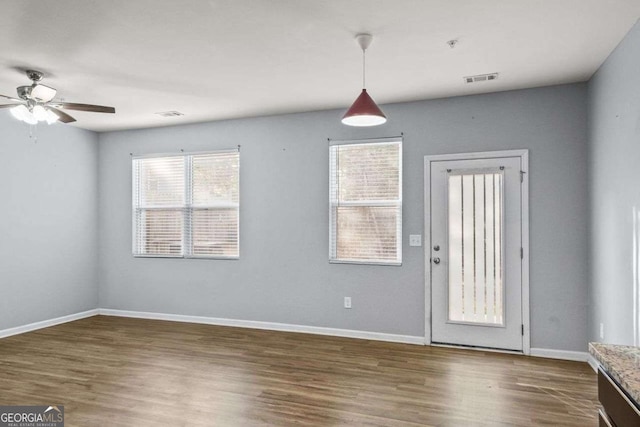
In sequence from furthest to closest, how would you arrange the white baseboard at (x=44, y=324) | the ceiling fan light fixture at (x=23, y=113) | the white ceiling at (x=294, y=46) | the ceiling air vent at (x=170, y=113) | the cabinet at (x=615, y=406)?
the ceiling air vent at (x=170, y=113)
the white baseboard at (x=44, y=324)
the ceiling fan light fixture at (x=23, y=113)
the white ceiling at (x=294, y=46)
the cabinet at (x=615, y=406)

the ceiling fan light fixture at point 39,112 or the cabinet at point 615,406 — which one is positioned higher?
the ceiling fan light fixture at point 39,112

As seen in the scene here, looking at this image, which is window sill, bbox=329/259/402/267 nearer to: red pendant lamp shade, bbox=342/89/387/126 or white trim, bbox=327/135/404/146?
white trim, bbox=327/135/404/146

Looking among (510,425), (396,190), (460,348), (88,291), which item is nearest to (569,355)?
(460,348)

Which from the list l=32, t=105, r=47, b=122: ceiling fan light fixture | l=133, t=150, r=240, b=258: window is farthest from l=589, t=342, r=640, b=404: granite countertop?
l=133, t=150, r=240, b=258: window

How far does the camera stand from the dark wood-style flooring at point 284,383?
2.91 meters

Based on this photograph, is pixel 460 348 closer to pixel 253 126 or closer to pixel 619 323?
pixel 619 323

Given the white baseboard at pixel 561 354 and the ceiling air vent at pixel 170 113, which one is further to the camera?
the ceiling air vent at pixel 170 113

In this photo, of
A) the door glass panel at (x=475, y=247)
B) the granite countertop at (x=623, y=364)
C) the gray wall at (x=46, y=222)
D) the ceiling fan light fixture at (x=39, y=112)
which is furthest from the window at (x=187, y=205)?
the granite countertop at (x=623, y=364)

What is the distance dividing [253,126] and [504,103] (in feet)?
10.0

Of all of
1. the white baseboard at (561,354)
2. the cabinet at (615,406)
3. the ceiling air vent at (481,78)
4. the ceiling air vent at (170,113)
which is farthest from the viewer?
the ceiling air vent at (170,113)

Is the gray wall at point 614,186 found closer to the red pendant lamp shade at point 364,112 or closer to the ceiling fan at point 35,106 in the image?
the red pendant lamp shade at point 364,112

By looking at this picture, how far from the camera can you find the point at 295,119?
5277 millimetres

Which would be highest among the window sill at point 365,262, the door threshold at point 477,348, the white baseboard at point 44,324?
the window sill at point 365,262

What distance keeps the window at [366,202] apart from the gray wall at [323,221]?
0.11 metres
